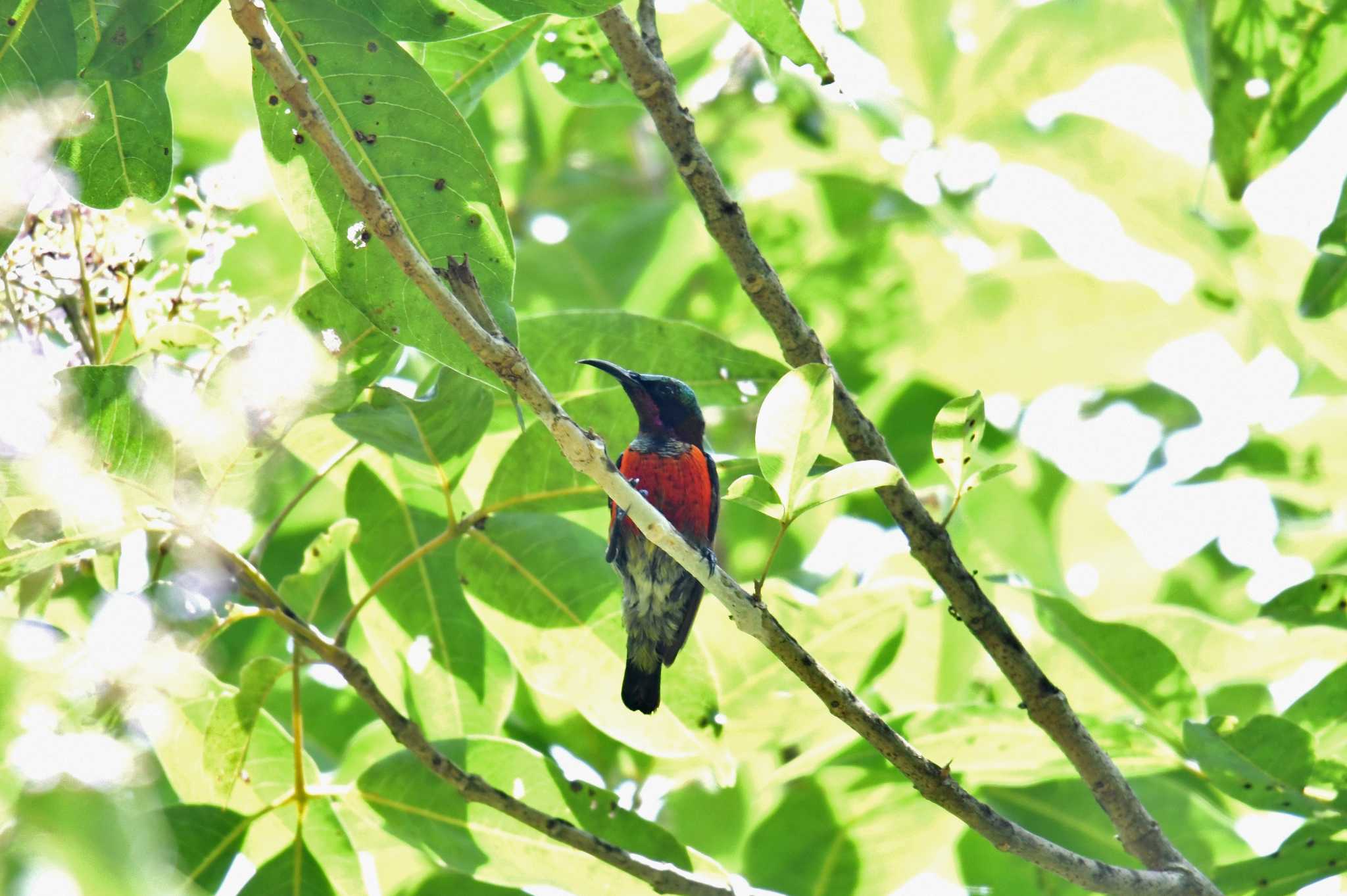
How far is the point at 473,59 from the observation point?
2307 mm

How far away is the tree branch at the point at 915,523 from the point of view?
206 cm

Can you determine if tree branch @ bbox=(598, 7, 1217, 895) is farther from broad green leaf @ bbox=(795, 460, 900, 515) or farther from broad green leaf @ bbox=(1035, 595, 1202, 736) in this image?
broad green leaf @ bbox=(795, 460, 900, 515)

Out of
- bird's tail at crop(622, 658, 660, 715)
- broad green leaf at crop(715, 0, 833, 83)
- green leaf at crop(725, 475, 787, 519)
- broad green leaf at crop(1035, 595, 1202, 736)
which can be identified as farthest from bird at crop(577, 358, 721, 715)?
broad green leaf at crop(715, 0, 833, 83)

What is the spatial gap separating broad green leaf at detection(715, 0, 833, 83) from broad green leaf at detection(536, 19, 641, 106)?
2.41 ft

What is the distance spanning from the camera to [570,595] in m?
2.34

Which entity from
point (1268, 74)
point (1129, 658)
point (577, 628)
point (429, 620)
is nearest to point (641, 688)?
point (577, 628)

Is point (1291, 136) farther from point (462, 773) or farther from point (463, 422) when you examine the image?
point (462, 773)

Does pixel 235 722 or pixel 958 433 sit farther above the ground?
pixel 958 433

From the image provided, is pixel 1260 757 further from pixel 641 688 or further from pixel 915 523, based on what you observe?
pixel 641 688

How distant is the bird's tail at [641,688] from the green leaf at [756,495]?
2.28 ft

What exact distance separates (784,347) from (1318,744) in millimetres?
1286

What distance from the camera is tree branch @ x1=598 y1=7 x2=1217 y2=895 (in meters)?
2.06

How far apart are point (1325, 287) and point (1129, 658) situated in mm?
928

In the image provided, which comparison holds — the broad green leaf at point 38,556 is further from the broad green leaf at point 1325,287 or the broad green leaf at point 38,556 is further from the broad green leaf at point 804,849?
the broad green leaf at point 1325,287
